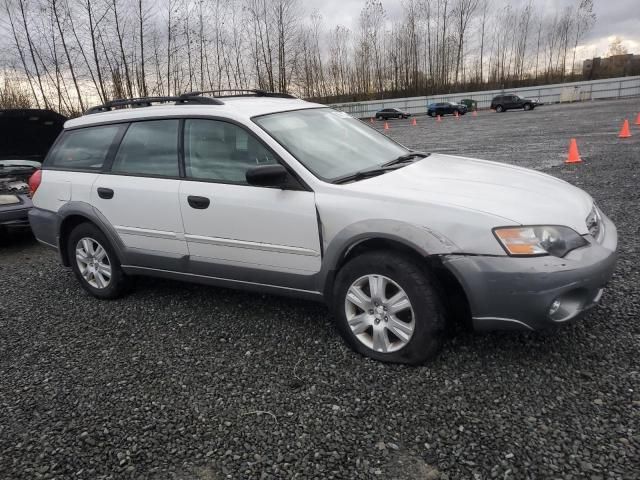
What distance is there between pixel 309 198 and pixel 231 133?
0.89 m

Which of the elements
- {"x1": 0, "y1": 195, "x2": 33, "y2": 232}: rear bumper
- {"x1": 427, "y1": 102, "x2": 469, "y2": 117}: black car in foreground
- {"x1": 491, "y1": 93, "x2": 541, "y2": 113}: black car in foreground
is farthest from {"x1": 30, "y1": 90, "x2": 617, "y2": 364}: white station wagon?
{"x1": 427, "y1": 102, "x2": 469, "y2": 117}: black car in foreground

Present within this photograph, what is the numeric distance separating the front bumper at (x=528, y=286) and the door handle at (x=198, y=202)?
180 cm

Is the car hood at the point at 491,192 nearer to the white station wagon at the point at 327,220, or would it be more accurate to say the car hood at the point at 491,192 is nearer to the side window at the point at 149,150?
the white station wagon at the point at 327,220

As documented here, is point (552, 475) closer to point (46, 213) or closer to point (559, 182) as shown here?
point (559, 182)

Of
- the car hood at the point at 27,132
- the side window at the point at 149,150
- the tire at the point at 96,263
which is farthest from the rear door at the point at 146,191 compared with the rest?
the car hood at the point at 27,132

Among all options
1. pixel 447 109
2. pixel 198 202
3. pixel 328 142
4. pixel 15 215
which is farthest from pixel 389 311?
pixel 447 109

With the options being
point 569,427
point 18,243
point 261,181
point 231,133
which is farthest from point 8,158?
point 569,427

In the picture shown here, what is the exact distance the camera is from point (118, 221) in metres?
4.22

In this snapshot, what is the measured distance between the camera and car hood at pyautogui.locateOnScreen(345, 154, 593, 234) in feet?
9.36

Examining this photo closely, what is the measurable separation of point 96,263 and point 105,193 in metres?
0.74

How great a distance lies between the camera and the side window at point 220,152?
11.6 feet

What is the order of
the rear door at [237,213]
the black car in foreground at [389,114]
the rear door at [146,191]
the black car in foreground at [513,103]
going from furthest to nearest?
the black car in foreground at [389,114], the black car in foreground at [513,103], the rear door at [146,191], the rear door at [237,213]

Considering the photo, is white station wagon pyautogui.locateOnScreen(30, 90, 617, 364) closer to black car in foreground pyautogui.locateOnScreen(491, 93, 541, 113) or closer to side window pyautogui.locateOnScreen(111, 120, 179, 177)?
side window pyautogui.locateOnScreen(111, 120, 179, 177)

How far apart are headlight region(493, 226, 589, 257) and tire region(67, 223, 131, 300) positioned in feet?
10.9
